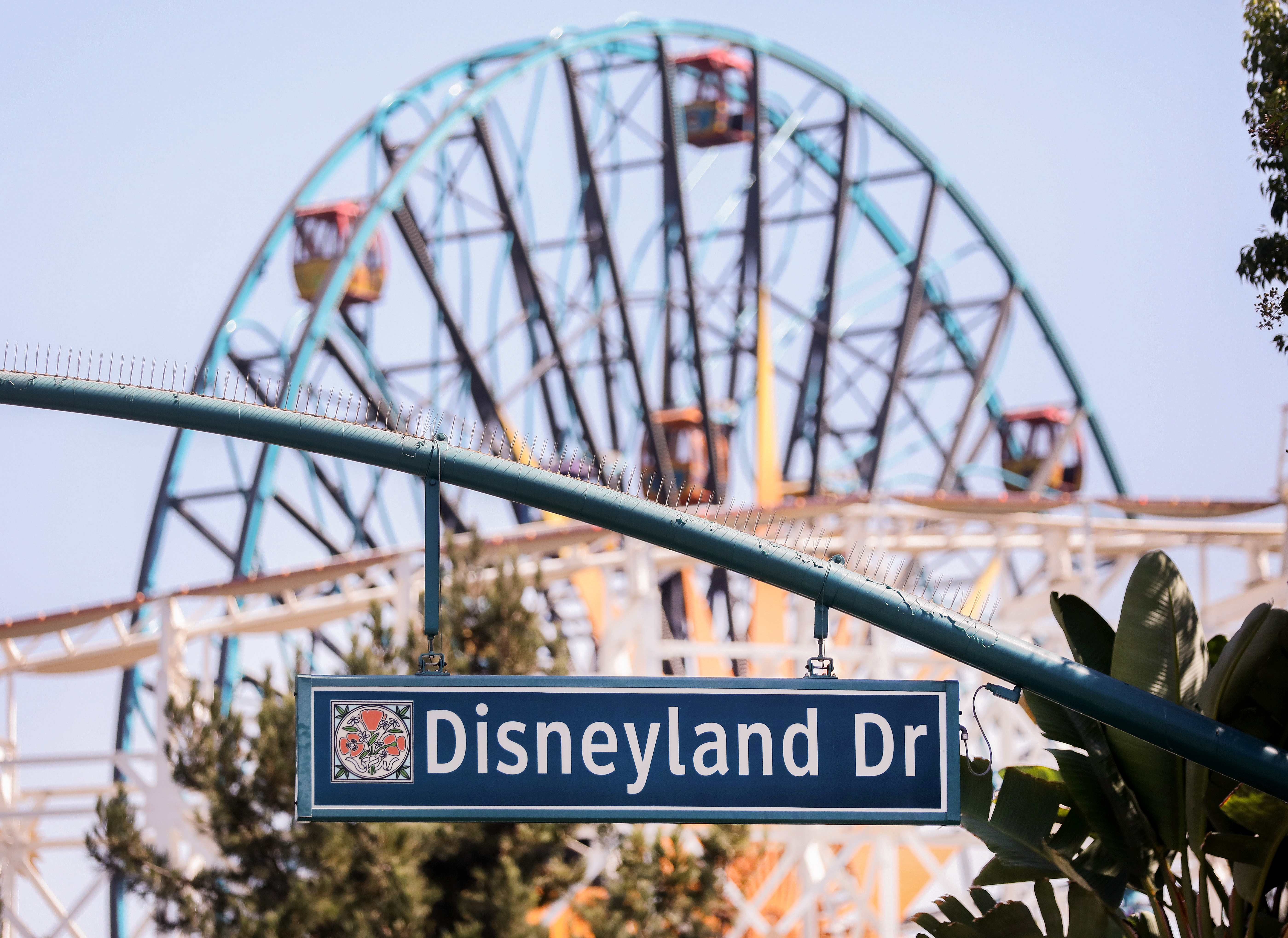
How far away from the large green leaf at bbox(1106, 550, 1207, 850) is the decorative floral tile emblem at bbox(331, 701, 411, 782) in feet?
12.2

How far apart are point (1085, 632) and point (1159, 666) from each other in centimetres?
47

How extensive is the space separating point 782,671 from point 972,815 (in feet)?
51.4

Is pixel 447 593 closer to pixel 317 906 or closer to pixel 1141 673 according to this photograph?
pixel 317 906

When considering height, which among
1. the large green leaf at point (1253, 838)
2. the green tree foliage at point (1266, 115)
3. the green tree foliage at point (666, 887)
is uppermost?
the green tree foliage at point (1266, 115)

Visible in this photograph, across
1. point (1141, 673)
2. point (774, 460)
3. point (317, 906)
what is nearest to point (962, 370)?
point (774, 460)

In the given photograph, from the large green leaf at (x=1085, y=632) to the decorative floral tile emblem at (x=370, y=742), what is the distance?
3860 millimetres

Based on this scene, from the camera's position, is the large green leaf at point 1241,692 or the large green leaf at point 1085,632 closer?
the large green leaf at point 1241,692

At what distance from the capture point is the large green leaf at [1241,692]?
23.2ft

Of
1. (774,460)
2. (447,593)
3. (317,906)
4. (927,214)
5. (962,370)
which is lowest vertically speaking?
(317,906)

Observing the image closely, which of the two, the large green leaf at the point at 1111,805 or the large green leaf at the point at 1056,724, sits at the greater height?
the large green leaf at the point at 1056,724

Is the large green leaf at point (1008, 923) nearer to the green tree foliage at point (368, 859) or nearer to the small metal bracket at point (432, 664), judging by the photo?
the small metal bracket at point (432, 664)

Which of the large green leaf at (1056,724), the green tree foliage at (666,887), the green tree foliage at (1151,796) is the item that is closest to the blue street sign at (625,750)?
the green tree foliage at (1151,796)

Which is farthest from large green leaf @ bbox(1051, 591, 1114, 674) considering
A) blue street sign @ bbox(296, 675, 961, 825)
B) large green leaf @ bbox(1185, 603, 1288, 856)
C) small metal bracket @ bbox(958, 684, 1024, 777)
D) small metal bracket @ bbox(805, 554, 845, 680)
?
blue street sign @ bbox(296, 675, 961, 825)

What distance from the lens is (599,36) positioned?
2708cm
